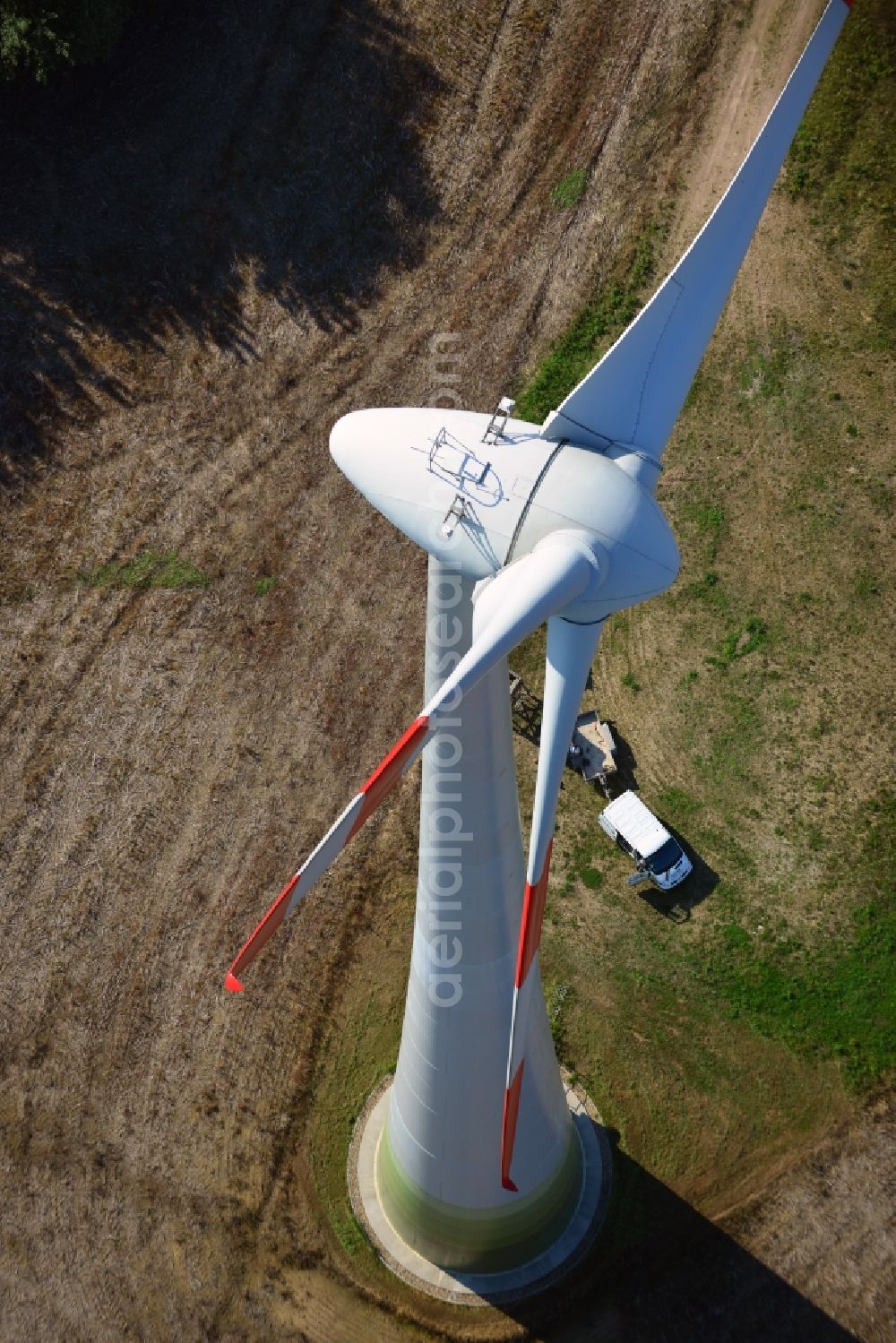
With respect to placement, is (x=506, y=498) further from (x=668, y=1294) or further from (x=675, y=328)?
(x=668, y=1294)

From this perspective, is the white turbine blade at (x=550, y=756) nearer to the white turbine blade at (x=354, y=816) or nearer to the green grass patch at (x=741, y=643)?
the white turbine blade at (x=354, y=816)

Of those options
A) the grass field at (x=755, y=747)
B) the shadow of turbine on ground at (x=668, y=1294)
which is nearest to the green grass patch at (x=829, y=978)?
the grass field at (x=755, y=747)

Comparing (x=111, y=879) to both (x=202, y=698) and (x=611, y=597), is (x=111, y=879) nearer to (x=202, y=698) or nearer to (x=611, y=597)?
(x=202, y=698)

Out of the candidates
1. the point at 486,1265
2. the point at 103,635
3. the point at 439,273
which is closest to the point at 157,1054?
the point at 486,1265

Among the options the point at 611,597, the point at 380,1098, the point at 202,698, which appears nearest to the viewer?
the point at 611,597

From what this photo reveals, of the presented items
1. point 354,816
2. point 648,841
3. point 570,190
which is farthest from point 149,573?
point 354,816

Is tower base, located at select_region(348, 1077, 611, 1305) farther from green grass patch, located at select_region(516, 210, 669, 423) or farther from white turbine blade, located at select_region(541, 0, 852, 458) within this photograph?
green grass patch, located at select_region(516, 210, 669, 423)
